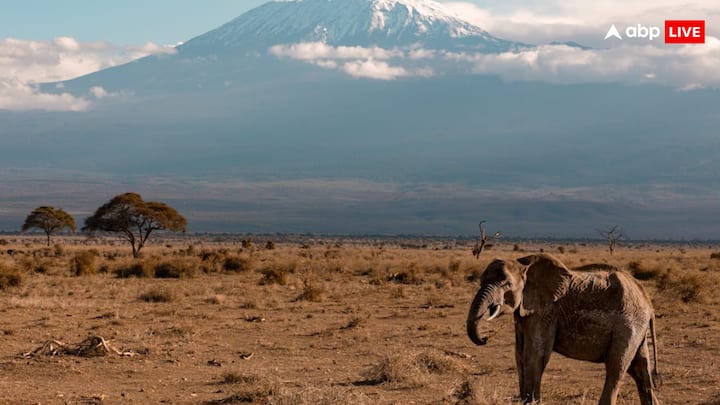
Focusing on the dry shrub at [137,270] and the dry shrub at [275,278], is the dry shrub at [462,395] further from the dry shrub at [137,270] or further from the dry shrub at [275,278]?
the dry shrub at [137,270]

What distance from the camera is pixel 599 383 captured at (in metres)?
14.3

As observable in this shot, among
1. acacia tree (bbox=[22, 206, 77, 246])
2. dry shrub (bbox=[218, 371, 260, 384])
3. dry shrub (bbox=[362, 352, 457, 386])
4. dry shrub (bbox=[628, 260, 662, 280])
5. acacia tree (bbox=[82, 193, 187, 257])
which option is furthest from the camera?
acacia tree (bbox=[22, 206, 77, 246])

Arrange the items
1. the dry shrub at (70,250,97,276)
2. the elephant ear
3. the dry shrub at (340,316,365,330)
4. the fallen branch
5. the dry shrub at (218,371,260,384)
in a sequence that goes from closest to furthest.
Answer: the elephant ear < the dry shrub at (218,371,260,384) < the fallen branch < the dry shrub at (340,316,365,330) < the dry shrub at (70,250,97,276)

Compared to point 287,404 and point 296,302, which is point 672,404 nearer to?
point 287,404

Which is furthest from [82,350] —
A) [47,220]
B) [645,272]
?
[47,220]

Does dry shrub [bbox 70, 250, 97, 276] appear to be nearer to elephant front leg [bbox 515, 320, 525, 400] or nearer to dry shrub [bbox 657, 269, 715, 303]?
dry shrub [bbox 657, 269, 715, 303]

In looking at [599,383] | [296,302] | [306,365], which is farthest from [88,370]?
[296,302]

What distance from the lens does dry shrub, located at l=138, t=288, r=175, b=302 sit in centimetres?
2703

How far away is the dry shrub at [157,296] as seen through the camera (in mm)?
27031

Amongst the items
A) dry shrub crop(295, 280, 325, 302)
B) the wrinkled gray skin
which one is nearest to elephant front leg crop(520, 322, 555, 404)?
the wrinkled gray skin

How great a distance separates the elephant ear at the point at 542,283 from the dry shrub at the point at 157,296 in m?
18.7

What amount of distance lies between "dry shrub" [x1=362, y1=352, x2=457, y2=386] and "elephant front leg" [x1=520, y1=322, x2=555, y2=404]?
174 inches

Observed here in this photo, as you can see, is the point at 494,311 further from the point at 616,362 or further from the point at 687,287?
the point at 687,287

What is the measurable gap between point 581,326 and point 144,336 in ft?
38.7
